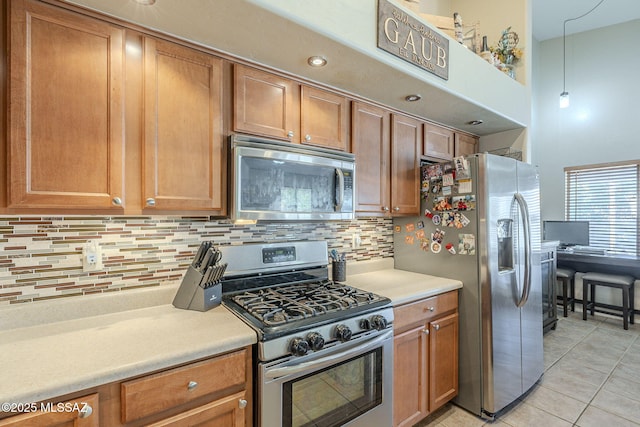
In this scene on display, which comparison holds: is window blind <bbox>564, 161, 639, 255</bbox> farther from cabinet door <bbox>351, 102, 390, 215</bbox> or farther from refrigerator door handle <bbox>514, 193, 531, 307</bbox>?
cabinet door <bbox>351, 102, 390, 215</bbox>

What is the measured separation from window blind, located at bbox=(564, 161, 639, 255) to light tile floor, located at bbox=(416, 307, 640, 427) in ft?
3.95

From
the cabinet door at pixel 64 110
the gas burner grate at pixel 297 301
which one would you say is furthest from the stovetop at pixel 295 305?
the cabinet door at pixel 64 110

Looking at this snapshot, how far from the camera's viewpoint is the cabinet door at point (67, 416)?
0.84 meters

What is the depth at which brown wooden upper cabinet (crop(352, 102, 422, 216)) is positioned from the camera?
207 cm

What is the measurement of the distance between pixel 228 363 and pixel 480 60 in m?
2.59

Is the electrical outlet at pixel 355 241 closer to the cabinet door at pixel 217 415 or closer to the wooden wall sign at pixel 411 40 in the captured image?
the wooden wall sign at pixel 411 40

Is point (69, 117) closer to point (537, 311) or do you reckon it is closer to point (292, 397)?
point (292, 397)

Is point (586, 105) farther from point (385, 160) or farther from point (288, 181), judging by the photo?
point (288, 181)

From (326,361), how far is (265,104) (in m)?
1.34

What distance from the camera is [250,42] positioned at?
4.73 ft

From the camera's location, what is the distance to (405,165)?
7.66 feet

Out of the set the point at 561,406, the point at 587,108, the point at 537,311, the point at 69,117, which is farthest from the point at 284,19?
the point at 587,108

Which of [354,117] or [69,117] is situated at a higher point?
[354,117]

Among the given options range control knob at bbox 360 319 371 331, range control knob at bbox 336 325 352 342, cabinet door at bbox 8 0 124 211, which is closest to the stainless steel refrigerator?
range control knob at bbox 360 319 371 331
